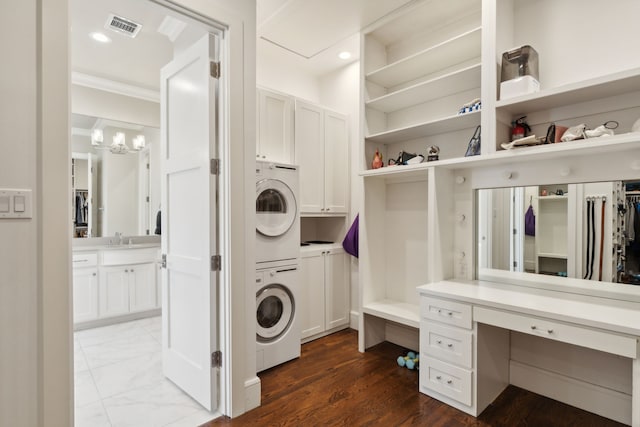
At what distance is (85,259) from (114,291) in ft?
1.65

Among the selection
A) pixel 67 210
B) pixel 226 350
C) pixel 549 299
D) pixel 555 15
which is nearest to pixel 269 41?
pixel 555 15

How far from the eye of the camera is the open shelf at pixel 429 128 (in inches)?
96.9

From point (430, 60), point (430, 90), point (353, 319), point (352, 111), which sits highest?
point (430, 60)

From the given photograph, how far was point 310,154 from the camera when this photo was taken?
3414 millimetres

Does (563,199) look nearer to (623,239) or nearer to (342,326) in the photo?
(623,239)

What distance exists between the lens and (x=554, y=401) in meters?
2.21

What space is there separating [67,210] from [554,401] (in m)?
3.11

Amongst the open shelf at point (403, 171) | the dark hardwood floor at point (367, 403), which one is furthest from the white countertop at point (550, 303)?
the open shelf at point (403, 171)

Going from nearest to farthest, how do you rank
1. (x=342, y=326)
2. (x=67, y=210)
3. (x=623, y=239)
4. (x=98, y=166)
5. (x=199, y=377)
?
1. (x=67, y=210)
2. (x=623, y=239)
3. (x=199, y=377)
4. (x=342, y=326)
5. (x=98, y=166)

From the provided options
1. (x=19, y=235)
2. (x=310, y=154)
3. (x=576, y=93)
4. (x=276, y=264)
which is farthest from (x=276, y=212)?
(x=576, y=93)

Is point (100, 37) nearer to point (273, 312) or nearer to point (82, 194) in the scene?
point (82, 194)

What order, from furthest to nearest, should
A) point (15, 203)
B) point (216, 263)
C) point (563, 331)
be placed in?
point (216, 263) < point (563, 331) < point (15, 203)

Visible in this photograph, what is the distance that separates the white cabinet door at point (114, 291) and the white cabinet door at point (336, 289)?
2554 mm

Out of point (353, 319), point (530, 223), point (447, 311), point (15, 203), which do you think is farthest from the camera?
point (353, 319)
